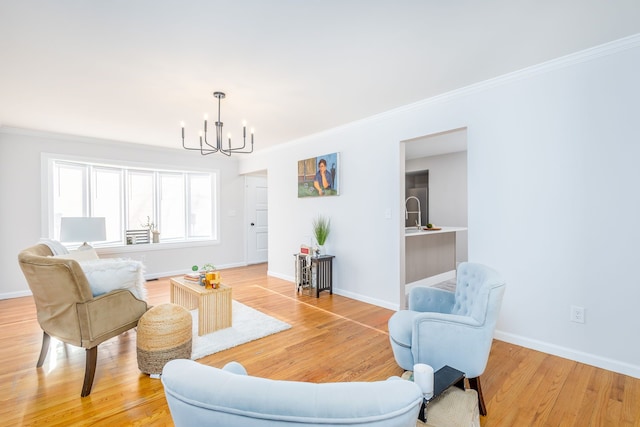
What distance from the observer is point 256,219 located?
696cm

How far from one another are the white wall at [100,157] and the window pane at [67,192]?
233mm

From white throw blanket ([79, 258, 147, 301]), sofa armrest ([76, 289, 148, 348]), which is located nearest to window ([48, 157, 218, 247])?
white throw blanket ([79, 258, 147, 301])

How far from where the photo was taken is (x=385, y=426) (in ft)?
2.07

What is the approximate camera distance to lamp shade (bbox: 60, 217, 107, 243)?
3.67m

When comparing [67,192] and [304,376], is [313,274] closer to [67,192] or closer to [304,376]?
[304,376]

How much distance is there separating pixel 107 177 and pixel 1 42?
137 inches

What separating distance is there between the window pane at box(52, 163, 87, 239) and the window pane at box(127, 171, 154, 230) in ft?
2.28

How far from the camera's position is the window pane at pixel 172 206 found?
5.88m

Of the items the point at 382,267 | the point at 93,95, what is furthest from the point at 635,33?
the point at 93,95

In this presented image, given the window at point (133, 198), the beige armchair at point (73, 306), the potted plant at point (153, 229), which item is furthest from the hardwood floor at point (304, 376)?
the potted plant at point (153, 229)

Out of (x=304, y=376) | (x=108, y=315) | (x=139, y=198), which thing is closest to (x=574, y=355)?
(x=304, y=376)

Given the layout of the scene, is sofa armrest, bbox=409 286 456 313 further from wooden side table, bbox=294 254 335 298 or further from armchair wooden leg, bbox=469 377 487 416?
wooden side table, bbox=294 254 335 298

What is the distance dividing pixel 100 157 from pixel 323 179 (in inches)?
149

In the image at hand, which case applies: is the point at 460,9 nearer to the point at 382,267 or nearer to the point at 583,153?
the point at 583,153
